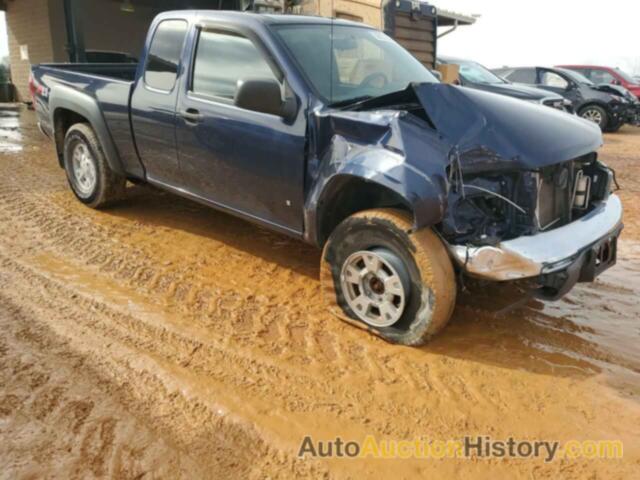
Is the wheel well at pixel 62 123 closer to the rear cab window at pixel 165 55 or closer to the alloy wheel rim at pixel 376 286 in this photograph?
the rear cab window at pixel 165 55

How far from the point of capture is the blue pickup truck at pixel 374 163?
9.57ft

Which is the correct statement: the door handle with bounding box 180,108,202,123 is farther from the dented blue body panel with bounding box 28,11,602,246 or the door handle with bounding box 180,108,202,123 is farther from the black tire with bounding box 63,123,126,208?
the black tire with bounding box 63,123,126,208

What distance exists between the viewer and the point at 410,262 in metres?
3.01

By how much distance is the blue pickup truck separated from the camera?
2918 mm

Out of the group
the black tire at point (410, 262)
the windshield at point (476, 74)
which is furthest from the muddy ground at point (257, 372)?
the windshield at point (476, 74)

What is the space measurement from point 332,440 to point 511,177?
173 centimetres

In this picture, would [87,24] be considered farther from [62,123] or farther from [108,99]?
[108,99]

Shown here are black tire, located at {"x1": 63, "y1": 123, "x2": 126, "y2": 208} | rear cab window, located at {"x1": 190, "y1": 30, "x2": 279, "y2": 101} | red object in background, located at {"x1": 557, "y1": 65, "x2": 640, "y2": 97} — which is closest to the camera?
rear cab window, located at {"x1": 190, "y1": 30, "x2": 279, "y2": 101}

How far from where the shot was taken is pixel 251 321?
11.3 ft

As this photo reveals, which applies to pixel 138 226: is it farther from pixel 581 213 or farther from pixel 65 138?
pixel 581 213

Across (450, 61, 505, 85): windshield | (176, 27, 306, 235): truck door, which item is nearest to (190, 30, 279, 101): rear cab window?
(176, 27, 306, 235): truck door

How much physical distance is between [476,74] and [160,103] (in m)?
9.05

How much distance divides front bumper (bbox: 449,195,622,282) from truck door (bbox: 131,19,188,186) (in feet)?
8.21

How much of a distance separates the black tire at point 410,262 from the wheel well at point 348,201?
0.16 m
